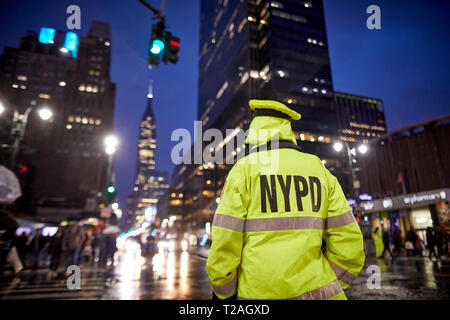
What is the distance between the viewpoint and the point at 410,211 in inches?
1168

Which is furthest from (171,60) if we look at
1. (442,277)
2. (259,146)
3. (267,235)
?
(442,277)

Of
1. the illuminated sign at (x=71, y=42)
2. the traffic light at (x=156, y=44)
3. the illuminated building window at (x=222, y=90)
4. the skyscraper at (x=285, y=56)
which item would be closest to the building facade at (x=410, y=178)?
the traffic light at (x=156, y=44)

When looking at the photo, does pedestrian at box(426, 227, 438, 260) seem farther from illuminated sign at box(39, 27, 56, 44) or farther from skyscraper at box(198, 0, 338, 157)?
skyscraper at box(198, 0, 338, 157)

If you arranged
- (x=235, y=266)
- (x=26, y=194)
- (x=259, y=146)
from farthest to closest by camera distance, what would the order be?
(x=26, y=194) < (x=259, y=146) < (x=235, y=266)

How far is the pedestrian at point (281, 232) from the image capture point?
1.80 meters

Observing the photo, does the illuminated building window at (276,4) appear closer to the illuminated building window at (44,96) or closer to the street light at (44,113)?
the street light at (44,113)

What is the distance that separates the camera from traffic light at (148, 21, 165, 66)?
7.82 meters

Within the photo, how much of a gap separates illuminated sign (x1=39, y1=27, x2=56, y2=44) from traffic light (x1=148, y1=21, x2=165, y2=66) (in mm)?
3268

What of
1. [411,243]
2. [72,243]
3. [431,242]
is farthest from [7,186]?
[411,243]

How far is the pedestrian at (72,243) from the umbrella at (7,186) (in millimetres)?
6285

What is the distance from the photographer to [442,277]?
29.0ft

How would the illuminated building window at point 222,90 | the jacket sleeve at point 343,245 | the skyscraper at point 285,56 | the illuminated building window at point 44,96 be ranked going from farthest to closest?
the illuminated building window at point 44,96 → the illuminated building window at point 222,90 → the skyscraper at point 285,56 → the jacket sleeve at point 343,245

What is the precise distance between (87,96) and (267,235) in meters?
122
